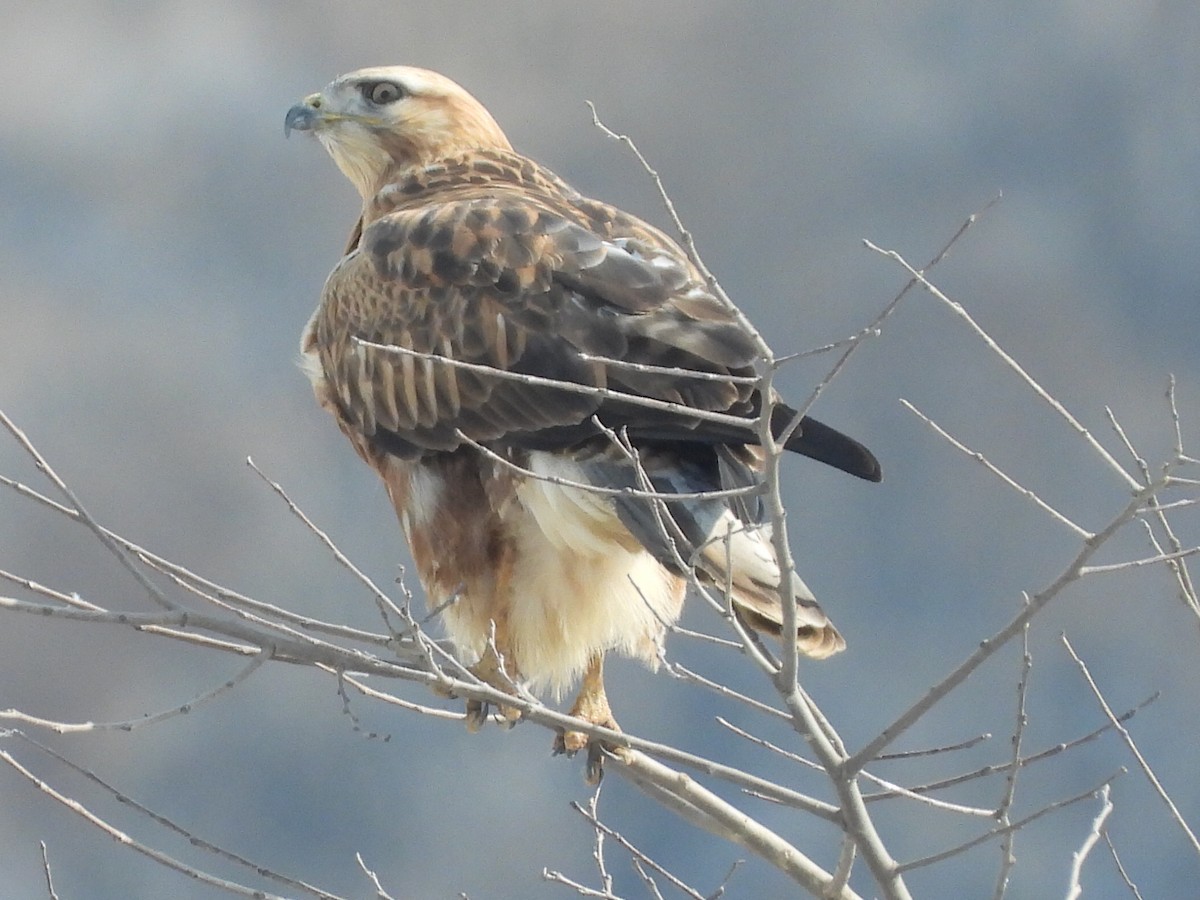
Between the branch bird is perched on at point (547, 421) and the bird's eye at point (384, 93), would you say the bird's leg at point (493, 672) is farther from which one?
the bird's eye at point (384, 93)

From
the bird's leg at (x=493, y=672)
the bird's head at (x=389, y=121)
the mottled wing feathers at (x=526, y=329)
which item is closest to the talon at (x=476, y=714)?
the bird's leg at (x=493, y=672)

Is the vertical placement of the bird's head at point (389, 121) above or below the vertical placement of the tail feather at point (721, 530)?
above

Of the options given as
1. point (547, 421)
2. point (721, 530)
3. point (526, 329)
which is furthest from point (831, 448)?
point (526, 329)

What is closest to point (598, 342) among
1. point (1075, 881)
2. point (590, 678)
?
point (590, 678)

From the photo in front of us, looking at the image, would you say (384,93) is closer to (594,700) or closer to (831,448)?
(594,700)

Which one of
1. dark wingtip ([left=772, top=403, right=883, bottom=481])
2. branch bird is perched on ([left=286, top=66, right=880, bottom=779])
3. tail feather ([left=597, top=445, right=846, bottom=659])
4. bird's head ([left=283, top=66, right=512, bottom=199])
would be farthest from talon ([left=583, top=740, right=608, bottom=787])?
bird's head ([left=283, top=66, right=512, bottom=199])

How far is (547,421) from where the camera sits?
3.22 m

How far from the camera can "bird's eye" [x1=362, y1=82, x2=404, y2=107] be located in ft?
13.9

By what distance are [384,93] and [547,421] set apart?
1441mm

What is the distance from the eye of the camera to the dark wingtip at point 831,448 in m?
2.93

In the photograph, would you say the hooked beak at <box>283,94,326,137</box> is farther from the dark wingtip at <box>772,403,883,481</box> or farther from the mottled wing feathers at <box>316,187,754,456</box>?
the dark wingtip at <box>772,403,883,481</box>

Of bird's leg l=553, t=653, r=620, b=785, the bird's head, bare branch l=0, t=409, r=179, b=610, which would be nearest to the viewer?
bare branch l=0, t=409, r=179, b=610

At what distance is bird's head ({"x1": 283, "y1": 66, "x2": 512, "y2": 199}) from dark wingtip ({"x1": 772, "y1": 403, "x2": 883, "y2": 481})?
1614mm

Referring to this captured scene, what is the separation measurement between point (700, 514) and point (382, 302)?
98 centimetres
